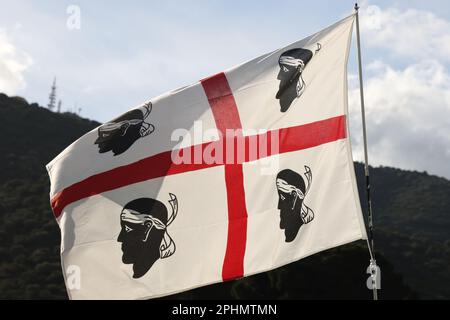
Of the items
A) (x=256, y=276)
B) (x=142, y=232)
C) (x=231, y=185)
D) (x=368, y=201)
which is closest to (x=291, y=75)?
(x=231, y=185)

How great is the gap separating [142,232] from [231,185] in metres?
1.44

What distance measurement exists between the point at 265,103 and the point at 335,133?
3.78ft

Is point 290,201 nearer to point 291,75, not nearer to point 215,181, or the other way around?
point 215,181

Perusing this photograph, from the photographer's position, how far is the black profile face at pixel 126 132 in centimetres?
1061

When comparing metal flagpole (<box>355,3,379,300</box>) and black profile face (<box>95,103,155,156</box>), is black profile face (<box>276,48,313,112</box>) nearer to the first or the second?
metal flagpole (<box>355,3,379,300</box>)

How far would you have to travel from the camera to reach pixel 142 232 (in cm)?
1027

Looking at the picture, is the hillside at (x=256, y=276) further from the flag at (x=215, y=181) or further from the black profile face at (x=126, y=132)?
the flag at (x=215, y=181)

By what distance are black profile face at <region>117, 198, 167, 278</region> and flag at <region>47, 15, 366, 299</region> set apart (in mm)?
15

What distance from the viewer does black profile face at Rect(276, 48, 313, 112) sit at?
33.8 ft

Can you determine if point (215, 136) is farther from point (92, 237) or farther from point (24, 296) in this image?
point (24, 296)

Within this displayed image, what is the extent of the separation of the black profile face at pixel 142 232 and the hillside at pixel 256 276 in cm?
2748

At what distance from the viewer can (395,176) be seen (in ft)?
421

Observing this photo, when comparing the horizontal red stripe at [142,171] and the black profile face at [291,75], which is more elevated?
the black profile face at [291,75]

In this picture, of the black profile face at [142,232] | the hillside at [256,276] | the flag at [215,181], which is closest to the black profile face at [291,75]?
the flag at [215,181]
